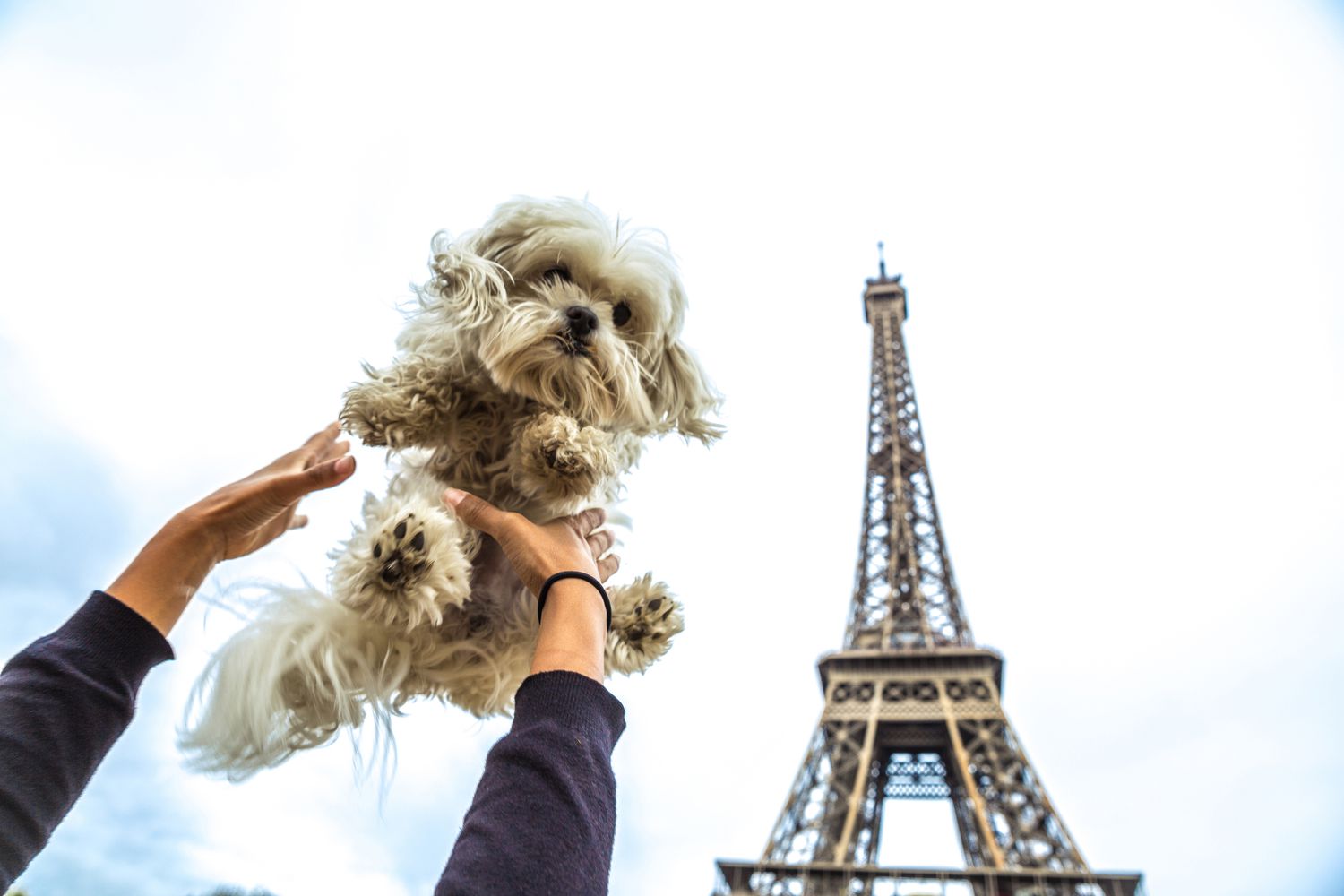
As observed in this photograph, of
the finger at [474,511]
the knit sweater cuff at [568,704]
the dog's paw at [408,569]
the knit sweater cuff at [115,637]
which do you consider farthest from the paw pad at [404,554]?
the knit sweater cuff at [568,704]

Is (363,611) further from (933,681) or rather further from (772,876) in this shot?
(933,681)

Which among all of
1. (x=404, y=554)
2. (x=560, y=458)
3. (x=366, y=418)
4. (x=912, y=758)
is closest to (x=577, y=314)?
(x=560, y=458)

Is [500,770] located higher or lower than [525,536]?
lower

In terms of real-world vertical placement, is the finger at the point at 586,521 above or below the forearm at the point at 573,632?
above

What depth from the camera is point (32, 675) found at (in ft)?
3.86

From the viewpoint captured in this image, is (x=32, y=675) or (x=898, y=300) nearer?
(x=32, y=675)

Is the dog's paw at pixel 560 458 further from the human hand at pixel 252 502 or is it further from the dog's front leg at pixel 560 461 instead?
the human hand at pixel 252 502

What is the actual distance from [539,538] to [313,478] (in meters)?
0.46

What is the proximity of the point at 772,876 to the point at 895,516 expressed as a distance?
478 inches

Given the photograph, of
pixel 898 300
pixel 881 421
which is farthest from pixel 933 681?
pixel 898 300

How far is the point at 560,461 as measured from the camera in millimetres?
2008

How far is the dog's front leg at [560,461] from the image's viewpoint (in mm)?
2014

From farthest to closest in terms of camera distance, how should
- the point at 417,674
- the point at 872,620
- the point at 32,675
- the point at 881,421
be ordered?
1. the point at 881,421
2. the point at 872,620
3. the point at 417,674
4. the point at 32,675

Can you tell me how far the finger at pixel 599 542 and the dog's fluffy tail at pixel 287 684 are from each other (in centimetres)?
51
